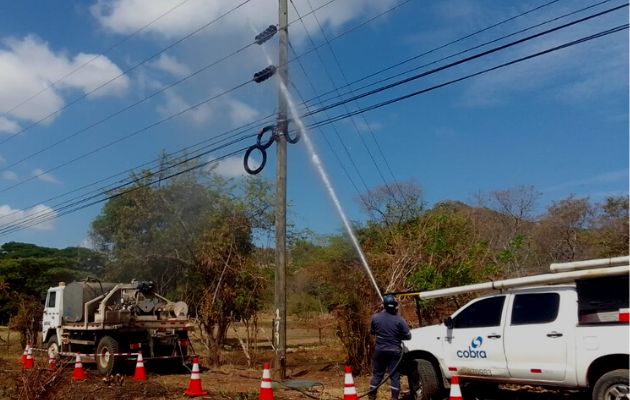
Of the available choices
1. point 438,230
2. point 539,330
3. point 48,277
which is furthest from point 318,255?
point 48,277

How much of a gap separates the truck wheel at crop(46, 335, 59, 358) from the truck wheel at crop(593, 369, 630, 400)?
1530 cm

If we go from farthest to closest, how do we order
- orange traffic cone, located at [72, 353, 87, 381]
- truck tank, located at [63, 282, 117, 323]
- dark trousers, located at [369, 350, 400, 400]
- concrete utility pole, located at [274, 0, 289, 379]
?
truck tank, located at [63, 282, 117, 323] → orange traffic cone, located at [72, 353, 87, 381] → concrete utility pole, located at [274, 0, 289, 379] → dark trousers, located at [369, 350, 400, 400]

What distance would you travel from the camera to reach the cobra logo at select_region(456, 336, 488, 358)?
9352 millimetres

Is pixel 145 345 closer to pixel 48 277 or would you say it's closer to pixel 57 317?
pixel 57 317

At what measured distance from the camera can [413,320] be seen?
14.7m

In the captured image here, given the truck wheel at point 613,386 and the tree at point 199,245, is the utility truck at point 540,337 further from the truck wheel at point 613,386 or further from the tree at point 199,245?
the tree at point 199,245

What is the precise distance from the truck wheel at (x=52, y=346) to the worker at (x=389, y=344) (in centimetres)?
1202

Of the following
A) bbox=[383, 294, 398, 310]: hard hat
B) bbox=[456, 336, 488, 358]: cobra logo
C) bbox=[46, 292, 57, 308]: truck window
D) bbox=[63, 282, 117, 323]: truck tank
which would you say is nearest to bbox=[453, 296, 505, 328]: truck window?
bbox=[456, 336, 488, 358]: cobra logo

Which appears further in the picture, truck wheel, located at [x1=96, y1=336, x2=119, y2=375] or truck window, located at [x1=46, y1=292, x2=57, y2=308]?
truck window, located at [x1=46, y1=292, x2=57, y2=308]

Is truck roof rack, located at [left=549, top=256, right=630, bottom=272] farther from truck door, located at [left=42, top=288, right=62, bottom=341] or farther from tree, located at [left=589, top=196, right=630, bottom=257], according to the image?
tree, located at [left=589, top=196, right=630, bottom=257]

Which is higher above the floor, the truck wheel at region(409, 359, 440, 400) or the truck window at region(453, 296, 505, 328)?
the truck window at region(453, 296, 505, 328)

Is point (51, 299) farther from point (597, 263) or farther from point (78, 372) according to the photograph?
point (597, 263)

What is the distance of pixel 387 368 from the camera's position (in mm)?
9953

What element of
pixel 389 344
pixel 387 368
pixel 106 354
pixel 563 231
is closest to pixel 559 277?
pixel 389 344
